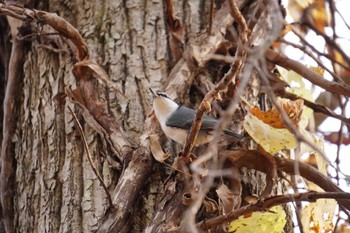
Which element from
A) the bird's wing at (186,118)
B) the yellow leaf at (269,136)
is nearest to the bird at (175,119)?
the bird's wing at (186,118)

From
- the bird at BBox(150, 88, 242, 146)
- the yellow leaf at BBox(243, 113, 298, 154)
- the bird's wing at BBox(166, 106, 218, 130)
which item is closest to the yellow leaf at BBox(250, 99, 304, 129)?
the yellow leaf at BBox(243, 113, 298, 154)

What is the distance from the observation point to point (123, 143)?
191 cm

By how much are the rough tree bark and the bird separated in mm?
36

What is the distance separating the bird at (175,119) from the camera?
6.48 ft

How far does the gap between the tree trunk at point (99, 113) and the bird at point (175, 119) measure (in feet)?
0.12

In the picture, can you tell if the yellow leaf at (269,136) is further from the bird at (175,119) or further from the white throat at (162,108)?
the white throat at (162,108)

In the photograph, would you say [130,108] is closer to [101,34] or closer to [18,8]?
[101,34]

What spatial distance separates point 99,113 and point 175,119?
0.81ft

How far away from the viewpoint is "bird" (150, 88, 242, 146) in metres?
1.97

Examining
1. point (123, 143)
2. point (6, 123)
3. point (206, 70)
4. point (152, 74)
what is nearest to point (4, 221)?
point (6, 123)

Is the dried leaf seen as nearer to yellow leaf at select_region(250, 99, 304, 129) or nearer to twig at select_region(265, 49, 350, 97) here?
yellow leaf at select_region(250, 99, 304, 129)

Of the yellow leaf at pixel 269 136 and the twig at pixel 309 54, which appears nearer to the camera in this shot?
the yellow leaf at pixel 269 136

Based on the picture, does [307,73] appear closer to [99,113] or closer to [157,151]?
[157,151]

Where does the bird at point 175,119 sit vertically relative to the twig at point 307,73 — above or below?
below
